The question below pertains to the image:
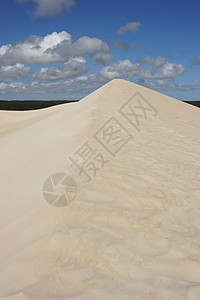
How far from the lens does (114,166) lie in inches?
127

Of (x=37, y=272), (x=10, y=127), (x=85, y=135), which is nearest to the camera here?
(x=37, y=272)

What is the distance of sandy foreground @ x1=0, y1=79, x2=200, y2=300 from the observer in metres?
1.50

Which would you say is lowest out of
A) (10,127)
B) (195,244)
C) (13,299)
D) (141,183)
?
(195,244)

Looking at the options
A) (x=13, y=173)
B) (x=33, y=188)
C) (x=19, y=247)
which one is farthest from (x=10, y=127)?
(x=19, y=247)

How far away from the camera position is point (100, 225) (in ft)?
6.70

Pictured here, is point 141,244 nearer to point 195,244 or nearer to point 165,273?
point 165,273

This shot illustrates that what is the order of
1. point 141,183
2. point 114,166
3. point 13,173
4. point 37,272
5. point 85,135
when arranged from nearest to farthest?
point 37,272
point 141,183
point 114,166
point 13,173
point 85,135

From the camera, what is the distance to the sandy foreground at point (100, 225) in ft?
4.91

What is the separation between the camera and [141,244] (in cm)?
188

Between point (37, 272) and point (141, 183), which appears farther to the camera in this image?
point (141, 183)

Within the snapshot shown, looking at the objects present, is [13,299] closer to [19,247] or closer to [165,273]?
[19,247]

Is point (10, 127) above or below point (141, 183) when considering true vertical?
above

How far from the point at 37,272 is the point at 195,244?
1252 mm

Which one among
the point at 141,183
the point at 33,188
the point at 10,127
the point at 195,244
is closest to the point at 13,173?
the point at 33,188
